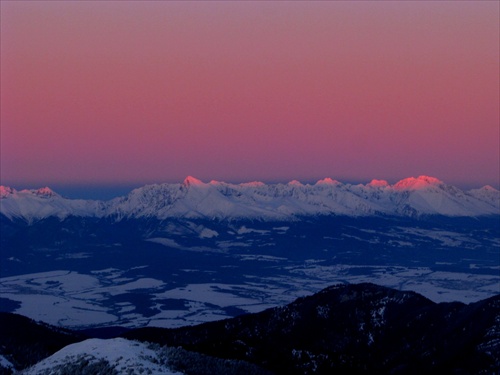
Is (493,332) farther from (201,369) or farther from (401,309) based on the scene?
(201,369)


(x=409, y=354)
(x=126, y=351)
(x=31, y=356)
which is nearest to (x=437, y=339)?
(x=409, y=354)

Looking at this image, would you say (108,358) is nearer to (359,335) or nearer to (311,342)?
(311,342)

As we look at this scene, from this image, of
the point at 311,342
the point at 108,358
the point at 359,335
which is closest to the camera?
the point at 108,358

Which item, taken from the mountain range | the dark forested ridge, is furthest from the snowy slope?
the dark forested ridge

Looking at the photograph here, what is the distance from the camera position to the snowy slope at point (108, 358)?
56.5m

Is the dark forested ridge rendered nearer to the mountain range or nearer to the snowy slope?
the mountain range

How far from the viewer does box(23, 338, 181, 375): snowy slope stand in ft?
185

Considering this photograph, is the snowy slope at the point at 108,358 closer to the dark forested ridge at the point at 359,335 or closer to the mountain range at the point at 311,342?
the mountain range at the point at 311,342

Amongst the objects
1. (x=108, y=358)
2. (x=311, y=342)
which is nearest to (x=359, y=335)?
(x=311, y=342)

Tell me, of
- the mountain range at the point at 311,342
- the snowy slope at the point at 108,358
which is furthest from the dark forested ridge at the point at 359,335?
the snowy slope at the point at 108,358

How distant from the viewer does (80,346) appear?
61.6 meters

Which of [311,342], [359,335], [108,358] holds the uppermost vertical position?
[108,358]

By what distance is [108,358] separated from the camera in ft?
190

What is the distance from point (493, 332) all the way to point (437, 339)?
11094 mm
